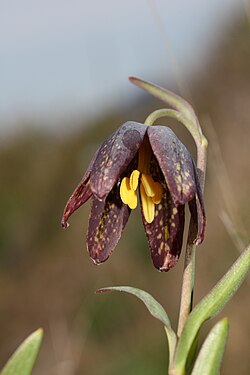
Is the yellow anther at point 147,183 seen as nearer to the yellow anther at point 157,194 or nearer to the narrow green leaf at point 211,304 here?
the yellow anther at point 157,194

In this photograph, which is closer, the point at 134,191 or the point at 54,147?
the point at 134,191

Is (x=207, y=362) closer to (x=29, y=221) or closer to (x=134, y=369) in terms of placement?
(x=134, y=369)

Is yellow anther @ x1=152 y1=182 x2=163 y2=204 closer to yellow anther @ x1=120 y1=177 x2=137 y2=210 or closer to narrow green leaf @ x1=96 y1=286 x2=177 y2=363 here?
yellow anther @ x1=120 y1=177 x2=137 y2=210

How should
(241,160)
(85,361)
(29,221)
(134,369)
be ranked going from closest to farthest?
(134,369)
(85,361)
(241,160)
(29,221)

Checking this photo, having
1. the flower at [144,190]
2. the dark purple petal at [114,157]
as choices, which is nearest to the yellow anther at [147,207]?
the flower at [144,190]

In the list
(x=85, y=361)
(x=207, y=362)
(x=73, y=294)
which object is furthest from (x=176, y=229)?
(x=73, y=294)

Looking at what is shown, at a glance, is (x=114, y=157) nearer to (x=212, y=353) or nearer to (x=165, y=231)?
(x=165, y=231)
